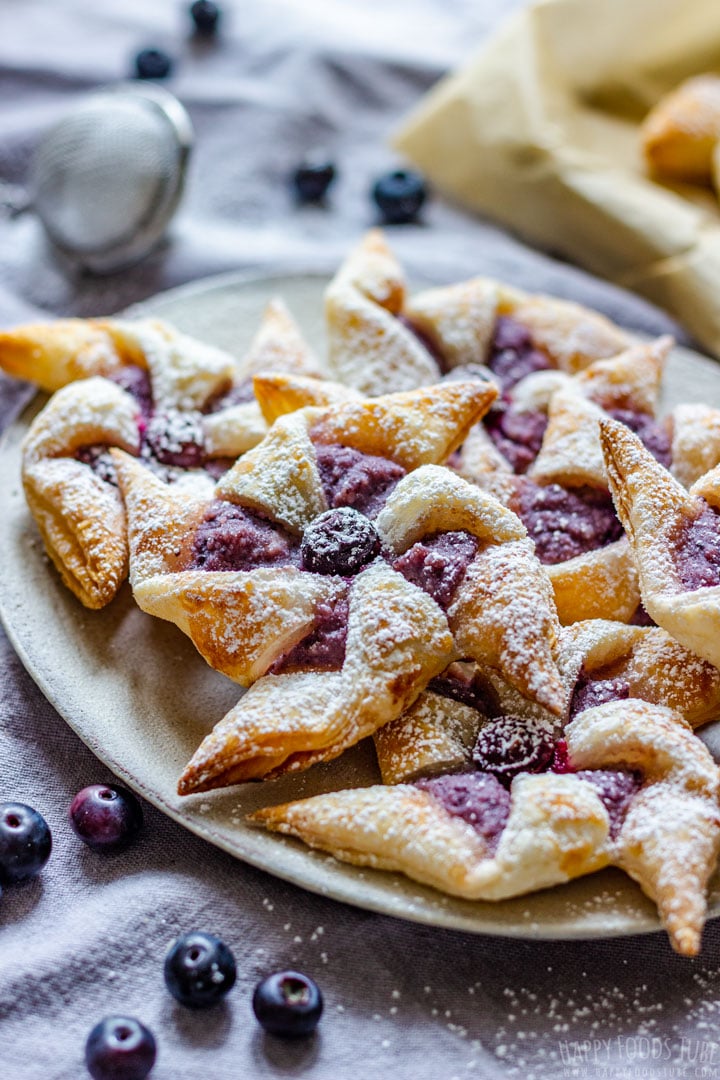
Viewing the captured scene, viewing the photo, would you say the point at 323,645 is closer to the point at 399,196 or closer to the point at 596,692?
the point at 596,692

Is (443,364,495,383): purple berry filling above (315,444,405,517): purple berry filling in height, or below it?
above

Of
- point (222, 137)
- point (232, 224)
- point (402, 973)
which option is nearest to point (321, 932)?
point (402, 973)

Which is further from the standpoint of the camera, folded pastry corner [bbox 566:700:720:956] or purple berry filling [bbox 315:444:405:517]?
purple berry filling [bbox 315:444:405:517]

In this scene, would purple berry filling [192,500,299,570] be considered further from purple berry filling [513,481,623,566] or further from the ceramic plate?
purple berry filling [513,481,623,566]

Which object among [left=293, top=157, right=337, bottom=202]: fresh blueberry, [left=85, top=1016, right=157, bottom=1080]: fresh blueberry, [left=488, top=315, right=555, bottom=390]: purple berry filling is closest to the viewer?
[left=85, top=1016, right=157, bottom=1080]: fresh blueberry

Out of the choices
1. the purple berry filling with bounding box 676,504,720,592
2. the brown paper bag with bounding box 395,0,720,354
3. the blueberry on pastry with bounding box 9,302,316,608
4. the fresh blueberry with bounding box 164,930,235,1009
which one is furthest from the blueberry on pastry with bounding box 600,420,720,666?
the brown paper bag with bounding box 395,0,720,354

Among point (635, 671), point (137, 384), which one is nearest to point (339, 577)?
point (635, 671)

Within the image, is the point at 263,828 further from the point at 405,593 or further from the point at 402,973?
the point at 405,593
